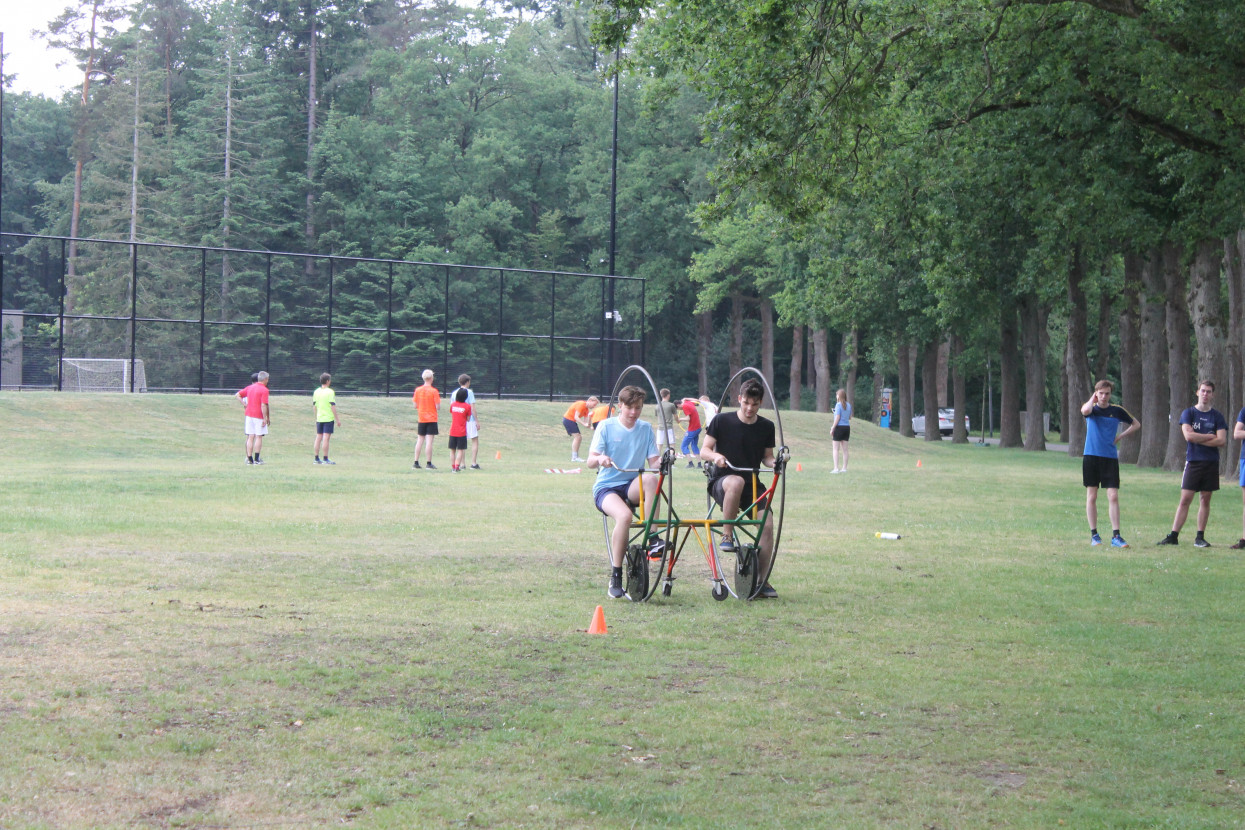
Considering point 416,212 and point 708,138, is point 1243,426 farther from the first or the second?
point 416,212

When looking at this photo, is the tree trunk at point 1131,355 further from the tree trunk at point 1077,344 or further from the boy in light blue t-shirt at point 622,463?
the boy in light blue t-shirt at point 622,463

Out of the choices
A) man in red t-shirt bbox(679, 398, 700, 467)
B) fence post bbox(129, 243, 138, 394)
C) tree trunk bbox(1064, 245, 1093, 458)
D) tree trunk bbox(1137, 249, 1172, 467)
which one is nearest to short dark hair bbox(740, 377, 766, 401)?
man in red t-shirt bbox(679, 398, 700, 467)

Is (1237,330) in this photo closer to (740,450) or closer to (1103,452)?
(1103,452)

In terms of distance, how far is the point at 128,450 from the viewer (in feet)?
105

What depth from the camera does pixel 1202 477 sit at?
15.1m

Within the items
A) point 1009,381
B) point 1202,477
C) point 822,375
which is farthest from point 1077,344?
point 1202,477

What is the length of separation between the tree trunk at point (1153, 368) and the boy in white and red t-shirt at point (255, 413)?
20.0 metres

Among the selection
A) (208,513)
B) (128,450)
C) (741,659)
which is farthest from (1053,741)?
(128,450)

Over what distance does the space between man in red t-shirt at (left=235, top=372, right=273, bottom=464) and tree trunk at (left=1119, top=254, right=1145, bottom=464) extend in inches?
877

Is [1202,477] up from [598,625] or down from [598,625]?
up

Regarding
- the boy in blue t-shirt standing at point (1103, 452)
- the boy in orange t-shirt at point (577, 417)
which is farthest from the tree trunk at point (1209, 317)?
the boy in blue t-shirt standing at point (1103, 452)

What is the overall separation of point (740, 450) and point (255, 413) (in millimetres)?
18704

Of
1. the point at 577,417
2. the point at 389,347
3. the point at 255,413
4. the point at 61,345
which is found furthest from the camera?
the point at 389,347

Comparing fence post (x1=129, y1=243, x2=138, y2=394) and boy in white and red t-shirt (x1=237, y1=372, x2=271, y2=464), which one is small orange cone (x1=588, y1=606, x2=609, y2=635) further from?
fence post (x1=129, y1=243, x2=138, y2=394)
